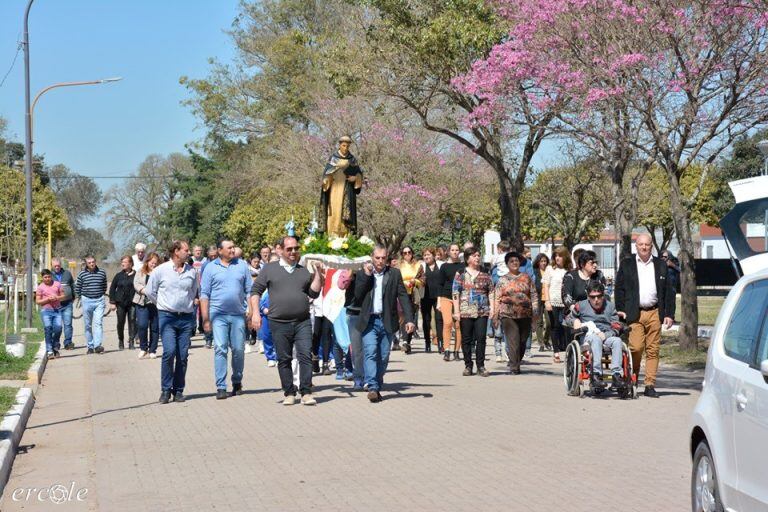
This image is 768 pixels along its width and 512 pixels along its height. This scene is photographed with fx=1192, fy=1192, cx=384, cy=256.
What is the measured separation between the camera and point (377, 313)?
46.3 ft

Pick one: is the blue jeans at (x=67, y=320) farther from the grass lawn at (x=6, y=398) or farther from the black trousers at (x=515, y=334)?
the black trousers at (x=515, y=334)

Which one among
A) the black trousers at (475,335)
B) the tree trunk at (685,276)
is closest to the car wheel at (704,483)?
the black trousers at (475,335)

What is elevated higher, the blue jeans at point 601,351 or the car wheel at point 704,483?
the blue jeans at point 601,351

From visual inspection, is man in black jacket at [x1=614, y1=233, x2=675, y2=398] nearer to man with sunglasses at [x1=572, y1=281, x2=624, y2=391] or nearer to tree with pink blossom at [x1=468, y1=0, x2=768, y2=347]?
man with sunglasses at [x1=572, y1=281, x2=624, y2=391]

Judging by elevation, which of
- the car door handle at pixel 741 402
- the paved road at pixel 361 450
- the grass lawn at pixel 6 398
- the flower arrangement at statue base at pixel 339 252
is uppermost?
the flower arrangement at statue base at pixel 339 252

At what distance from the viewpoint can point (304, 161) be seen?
45344 millimetres

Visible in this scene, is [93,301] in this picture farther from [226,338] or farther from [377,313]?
[377,313]

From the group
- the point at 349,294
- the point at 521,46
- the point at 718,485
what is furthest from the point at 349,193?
the point at 718,485

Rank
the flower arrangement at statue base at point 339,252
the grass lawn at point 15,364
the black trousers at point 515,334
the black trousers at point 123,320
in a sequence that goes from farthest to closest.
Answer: the black trousers at point 123,320, the black trousers at point 515,334, the flower arrangement at statue base at point 339,252, the grass lawn at point 15,364

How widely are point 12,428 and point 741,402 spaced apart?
718 centimetres

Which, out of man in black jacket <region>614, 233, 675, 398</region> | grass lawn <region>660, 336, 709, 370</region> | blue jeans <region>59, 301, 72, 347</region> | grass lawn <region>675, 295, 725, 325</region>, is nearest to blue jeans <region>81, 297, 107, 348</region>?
blue jeans <region>59, 301, 72, 347</region>

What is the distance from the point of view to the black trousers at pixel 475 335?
1684 centimetres

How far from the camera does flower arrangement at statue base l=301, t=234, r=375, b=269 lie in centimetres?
1699

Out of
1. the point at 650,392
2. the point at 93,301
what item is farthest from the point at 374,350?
the point at 93,301
